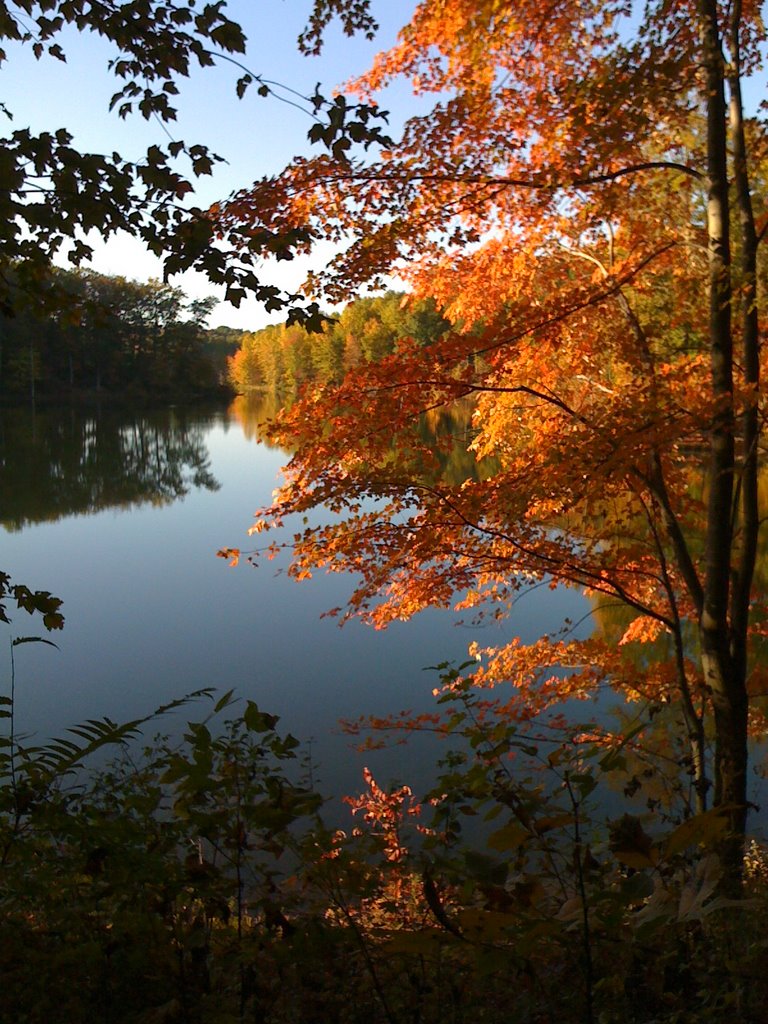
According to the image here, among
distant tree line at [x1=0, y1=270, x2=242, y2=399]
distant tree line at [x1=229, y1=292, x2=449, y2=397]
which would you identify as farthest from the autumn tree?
distant tree line at [x1=0, y1=270, x2=242, y2=399]

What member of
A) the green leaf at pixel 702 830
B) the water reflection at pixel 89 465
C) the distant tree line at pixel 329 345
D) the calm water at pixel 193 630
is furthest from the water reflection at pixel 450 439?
the distant tree line at pixel 329 345

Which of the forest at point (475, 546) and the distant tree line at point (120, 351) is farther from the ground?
the distant tree line at point (120, 351)

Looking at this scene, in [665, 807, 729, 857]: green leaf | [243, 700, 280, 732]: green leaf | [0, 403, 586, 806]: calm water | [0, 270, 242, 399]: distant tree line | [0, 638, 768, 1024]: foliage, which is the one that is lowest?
[0, 638, 768, 1024]: foliage

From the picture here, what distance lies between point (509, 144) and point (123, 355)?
2665 inches

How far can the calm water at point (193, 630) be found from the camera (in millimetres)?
10047

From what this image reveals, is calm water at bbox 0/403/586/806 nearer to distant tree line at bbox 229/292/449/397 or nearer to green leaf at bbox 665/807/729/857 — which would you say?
green leaf at bbox 665/807/729/857

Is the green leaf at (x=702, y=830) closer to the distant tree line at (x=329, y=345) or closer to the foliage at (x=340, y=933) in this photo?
the foliage at (x=340, y=933)

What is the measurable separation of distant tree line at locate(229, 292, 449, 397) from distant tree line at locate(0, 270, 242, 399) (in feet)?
32.4

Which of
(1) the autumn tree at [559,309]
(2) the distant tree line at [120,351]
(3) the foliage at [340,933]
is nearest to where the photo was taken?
(3) the foliage at [340,933]

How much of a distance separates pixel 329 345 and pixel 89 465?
50.4 meters

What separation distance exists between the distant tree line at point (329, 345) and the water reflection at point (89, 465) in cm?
825

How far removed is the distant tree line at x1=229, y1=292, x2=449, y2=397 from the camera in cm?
6088

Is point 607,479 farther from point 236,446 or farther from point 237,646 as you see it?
point 236,446

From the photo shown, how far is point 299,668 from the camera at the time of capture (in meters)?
11.4
